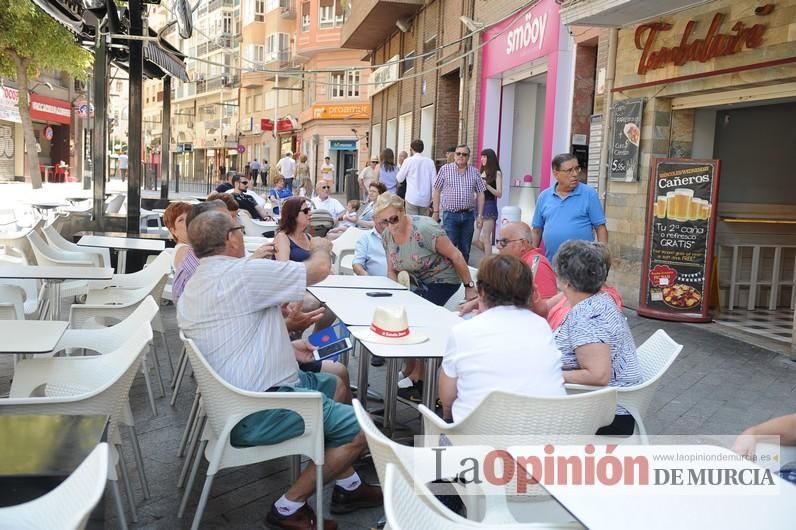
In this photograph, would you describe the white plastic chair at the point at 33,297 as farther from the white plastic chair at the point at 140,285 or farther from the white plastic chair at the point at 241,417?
the white plastic chair at the point at 241,417

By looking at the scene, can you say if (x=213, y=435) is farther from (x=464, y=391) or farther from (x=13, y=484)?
(x=13, y=484)

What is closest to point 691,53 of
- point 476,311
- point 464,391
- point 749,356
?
point 749,356

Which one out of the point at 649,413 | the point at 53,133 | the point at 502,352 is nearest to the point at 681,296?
the point at 649,413

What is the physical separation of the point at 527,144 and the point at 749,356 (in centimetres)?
861

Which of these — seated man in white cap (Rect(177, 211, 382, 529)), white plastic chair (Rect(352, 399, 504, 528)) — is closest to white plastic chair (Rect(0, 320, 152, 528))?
seated man in white cap (Rect(177, 211, 382, 529))

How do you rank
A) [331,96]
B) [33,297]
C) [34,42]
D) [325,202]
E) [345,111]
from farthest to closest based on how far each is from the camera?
1. [331,96]
2. [345,111]
3. [34,42]
4. [325,202]
5. [33,297]

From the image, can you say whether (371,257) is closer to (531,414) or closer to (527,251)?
(527,251)

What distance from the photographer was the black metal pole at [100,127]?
9945 millimetres

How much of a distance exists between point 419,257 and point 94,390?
8.96 ft

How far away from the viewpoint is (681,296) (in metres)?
8.24

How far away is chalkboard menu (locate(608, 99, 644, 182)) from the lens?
8984 millimetres

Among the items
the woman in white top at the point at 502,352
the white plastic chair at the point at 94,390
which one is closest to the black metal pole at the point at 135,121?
the white plastic chair at the point at 94,390

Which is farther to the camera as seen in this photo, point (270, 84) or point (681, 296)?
point (270, 84)

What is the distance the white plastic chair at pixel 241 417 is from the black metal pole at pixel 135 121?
6.51m
